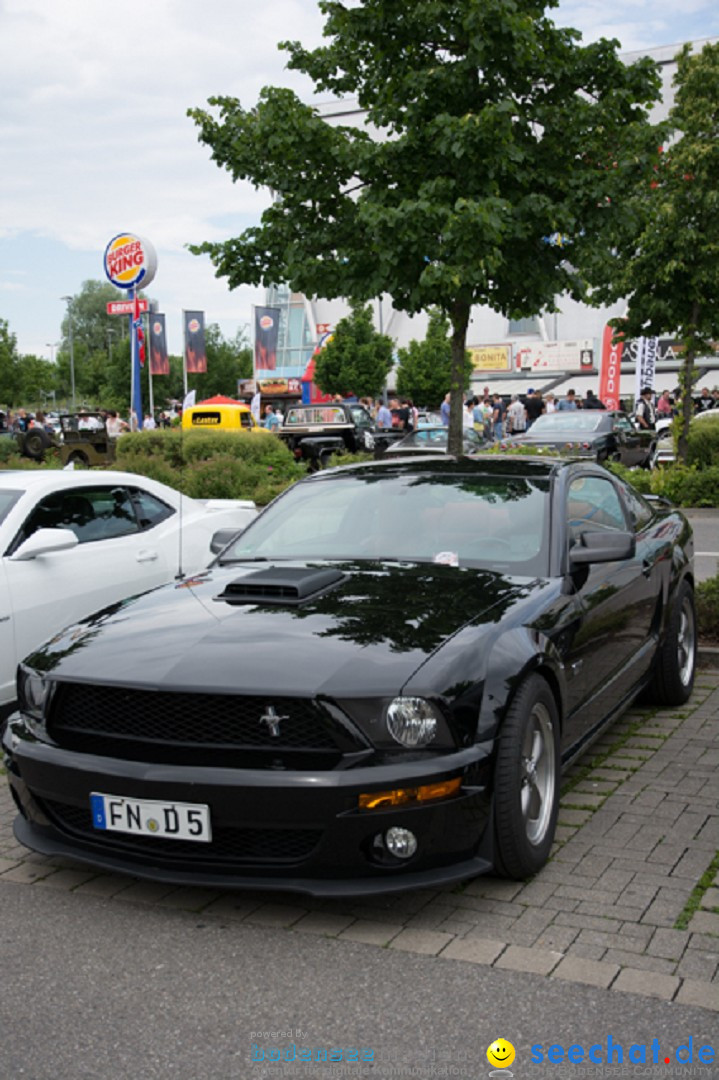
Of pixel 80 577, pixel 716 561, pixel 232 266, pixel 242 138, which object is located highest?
pixel 242 138

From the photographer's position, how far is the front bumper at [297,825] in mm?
3299

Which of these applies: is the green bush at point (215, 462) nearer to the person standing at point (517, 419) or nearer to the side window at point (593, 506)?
the person standing at point (517, 419)

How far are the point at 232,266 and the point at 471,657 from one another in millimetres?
7956

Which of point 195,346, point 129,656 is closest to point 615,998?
point 129,656

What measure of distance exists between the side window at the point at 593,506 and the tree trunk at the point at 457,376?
5.01m

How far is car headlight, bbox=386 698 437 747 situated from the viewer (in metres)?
3.38

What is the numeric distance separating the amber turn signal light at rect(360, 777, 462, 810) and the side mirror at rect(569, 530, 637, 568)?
147cm

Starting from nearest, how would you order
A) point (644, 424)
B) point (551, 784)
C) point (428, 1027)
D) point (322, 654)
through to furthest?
point (428, 1027) < point (322, 654) < point (551, 784) < point (644, 424)

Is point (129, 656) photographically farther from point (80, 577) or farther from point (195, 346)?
point (195, 346)

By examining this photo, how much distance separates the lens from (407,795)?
333 centimetres

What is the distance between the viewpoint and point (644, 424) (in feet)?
94.1

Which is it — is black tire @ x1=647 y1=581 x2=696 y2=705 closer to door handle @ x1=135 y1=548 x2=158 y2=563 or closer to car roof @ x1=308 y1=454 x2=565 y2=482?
car roof @ x1=308 y1=454 x2=565 y2=482

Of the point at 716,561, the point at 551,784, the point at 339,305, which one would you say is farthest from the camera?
the point at 339,305

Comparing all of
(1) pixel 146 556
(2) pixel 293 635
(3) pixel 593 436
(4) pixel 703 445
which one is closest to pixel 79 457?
(3) pixel 593 436
